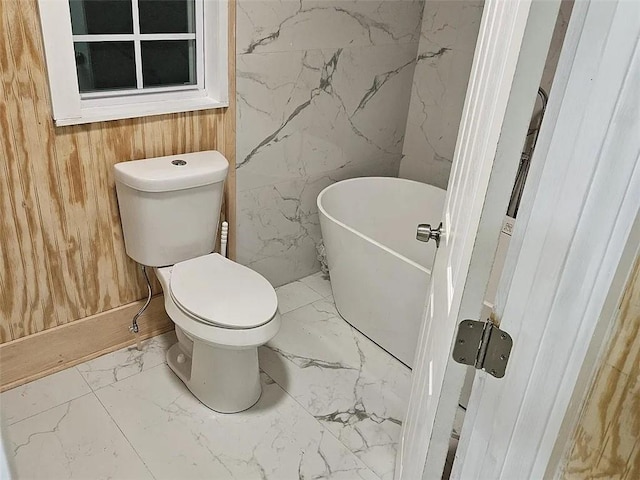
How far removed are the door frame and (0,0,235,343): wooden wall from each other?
1619 millimetres

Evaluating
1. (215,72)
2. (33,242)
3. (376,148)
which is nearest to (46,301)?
(33,242)

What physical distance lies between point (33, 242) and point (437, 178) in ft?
6.32

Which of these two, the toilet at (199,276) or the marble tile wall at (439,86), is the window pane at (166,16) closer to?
the toilet at (199,276)

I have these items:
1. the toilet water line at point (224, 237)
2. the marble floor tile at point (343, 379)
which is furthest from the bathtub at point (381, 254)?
the toilet water line at point (224, 237)

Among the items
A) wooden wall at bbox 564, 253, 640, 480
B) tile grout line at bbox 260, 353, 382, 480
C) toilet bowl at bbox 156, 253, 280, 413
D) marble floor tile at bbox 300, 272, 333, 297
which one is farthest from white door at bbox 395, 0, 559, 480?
marble floor tile at bbox 300, 272, 333, 297

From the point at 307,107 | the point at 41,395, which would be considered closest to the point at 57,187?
the point at 41,395

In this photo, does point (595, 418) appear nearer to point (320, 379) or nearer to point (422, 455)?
point (422, 455)

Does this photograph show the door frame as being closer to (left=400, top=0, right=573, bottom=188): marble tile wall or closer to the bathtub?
the bathtub

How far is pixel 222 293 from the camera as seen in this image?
1.96 metres

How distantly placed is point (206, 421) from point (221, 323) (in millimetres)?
441

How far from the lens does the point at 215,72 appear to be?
219 centimetres

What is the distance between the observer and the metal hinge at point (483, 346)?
83 centimetres

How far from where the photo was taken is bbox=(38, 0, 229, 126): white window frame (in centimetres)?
173

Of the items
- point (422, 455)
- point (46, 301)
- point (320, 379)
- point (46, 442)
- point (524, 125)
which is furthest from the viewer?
point (320, 379)
